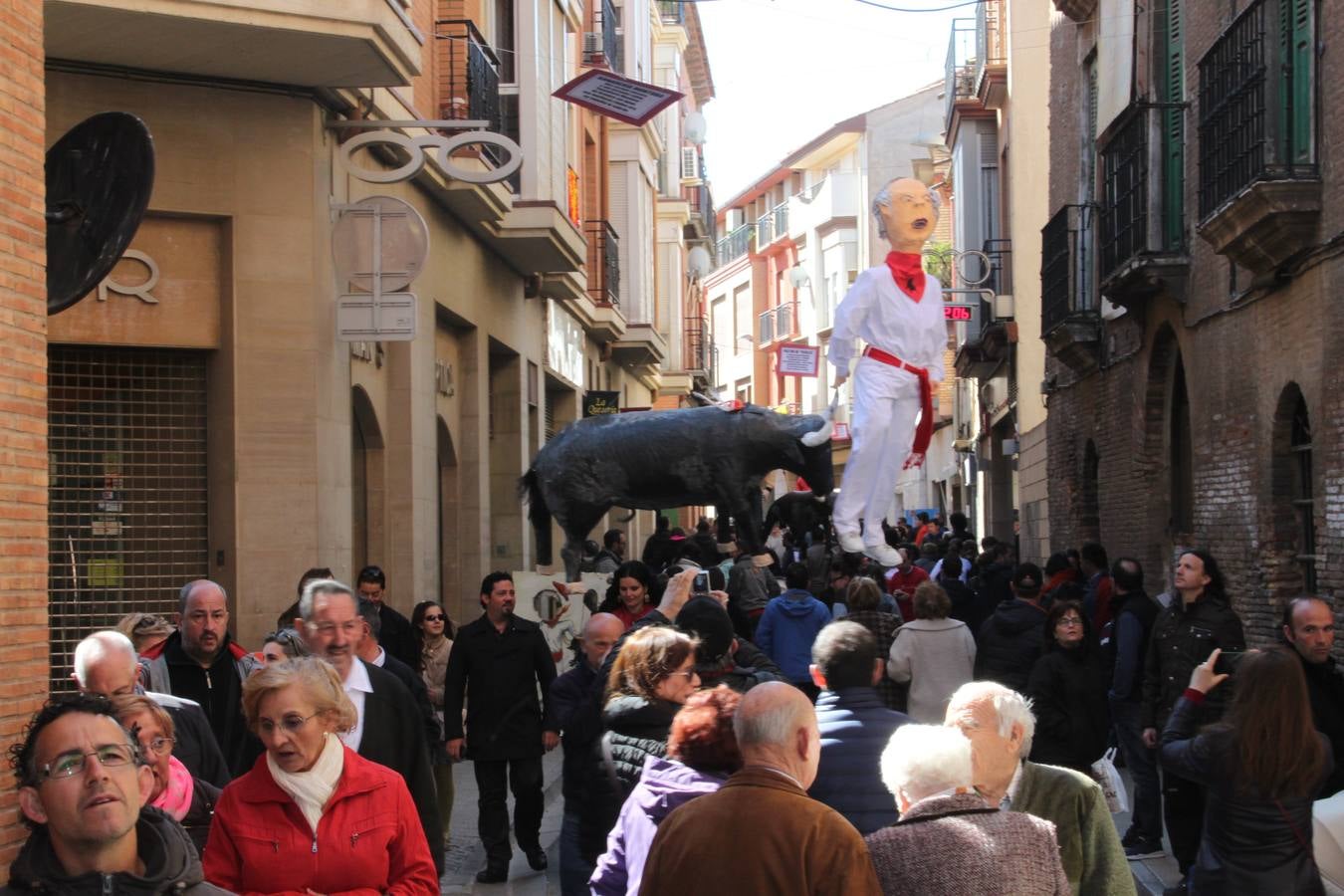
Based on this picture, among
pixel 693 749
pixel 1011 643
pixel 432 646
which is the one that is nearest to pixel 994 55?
pixel 1011 643

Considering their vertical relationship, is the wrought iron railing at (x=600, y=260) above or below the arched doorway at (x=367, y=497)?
above

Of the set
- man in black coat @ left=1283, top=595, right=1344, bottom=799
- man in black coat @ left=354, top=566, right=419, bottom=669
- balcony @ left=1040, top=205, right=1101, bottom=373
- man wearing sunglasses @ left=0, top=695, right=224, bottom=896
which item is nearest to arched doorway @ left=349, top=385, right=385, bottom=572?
man in black coat @ left=354, top=566, right=419, bottom=669

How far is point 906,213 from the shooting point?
30.5 ft

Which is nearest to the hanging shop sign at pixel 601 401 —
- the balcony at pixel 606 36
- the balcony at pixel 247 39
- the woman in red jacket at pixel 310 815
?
the balcony at pixel 606 36

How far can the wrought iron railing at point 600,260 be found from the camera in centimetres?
2938

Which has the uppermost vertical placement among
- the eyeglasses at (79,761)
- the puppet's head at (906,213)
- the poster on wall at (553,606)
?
the puppet's head at (906,213)

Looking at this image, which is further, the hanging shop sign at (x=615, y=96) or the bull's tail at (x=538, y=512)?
the hanging shop sign at (x=615, y=96)

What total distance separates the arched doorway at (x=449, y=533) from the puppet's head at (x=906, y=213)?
11739 mm

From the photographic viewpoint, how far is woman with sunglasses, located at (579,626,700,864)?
617cm

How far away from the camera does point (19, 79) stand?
783 cm

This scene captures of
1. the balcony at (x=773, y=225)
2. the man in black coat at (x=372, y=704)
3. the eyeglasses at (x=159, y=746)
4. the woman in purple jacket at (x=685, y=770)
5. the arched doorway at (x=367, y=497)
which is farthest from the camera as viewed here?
the balcony at (x=773, y=225)

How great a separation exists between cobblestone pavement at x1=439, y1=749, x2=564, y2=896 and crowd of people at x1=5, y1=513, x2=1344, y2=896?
15cm

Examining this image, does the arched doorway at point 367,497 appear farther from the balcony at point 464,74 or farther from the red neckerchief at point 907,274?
the red neckerchief at point 907,274

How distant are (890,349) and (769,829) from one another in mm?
5238
